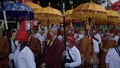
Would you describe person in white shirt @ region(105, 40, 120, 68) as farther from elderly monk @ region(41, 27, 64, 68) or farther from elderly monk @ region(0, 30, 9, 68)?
elderly monk @ region(0, 30, 9, 68)

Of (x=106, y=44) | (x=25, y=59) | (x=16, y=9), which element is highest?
(x=16, y=9)

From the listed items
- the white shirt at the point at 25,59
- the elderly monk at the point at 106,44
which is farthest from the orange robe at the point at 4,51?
the elderly monk at the point at 106,44

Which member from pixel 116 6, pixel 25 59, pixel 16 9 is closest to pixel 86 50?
pixel 16 9

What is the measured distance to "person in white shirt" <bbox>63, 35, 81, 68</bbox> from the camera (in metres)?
11.4

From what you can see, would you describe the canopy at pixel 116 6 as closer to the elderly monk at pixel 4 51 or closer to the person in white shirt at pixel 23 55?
the elderly monk at pixel 4 51

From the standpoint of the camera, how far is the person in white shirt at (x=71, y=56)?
11352 millimetres

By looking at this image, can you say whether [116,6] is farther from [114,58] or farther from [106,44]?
[114,58]

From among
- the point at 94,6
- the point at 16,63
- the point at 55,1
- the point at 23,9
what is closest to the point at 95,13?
the point at 94,6

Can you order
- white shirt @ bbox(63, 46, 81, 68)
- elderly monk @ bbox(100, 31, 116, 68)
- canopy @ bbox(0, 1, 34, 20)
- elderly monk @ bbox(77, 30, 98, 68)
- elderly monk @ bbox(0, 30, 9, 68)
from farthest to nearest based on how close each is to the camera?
elderly monk @ bbox(100, 31, 116, 68), elderly monk @ bbox(77, 30, 98, 68), canopy @ bbox(0, 1, 34, 20), elderly monk @ bbox(0, 30, 9, 68), white shirt @ bbox(63, 46, 81, 68)

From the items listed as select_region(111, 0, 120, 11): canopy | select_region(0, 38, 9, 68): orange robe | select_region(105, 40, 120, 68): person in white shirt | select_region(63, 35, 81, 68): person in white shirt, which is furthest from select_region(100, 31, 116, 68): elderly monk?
select_region(111, 0, 120, 11): canopy

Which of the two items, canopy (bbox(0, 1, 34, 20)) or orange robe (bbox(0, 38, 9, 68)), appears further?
canopy (bbox(0, 1, 34, 20))

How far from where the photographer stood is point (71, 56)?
11.5 meters

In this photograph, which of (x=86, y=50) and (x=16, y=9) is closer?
(x=16, y=9)

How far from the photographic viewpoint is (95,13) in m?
19.0
